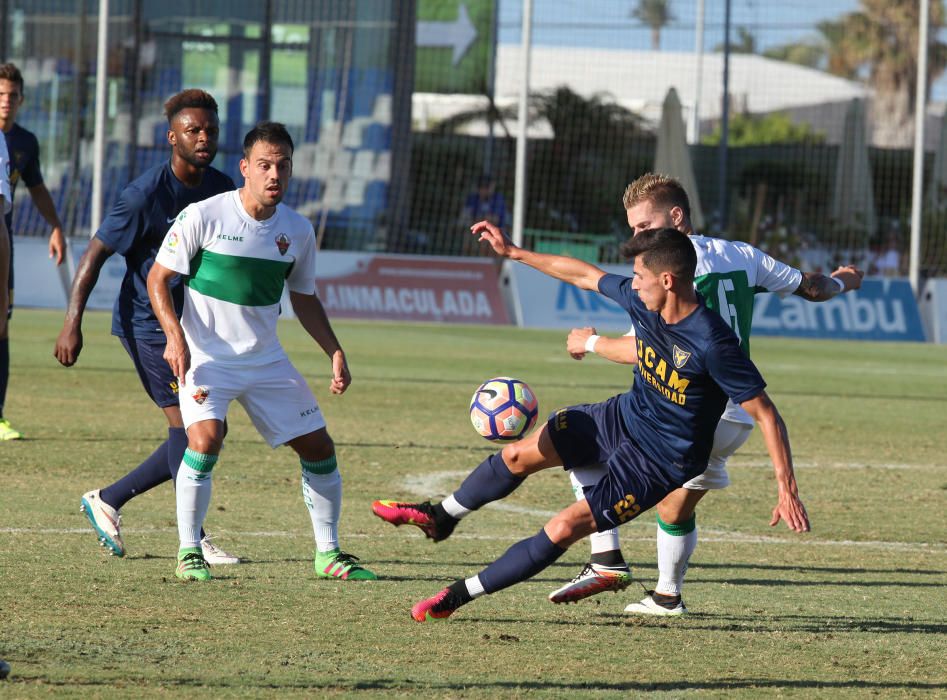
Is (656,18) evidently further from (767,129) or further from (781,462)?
(781,462)

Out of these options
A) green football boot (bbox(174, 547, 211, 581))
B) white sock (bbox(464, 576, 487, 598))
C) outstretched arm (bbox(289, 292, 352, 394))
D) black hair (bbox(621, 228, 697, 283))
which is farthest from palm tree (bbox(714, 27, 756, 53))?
white sock (bbox(464, 576, 487, 598))

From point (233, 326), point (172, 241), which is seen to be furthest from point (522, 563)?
point (172, 241)

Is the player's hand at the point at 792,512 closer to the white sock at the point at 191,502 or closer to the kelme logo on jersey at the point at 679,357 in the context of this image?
the kelme logo on jersey at the point at 679,357

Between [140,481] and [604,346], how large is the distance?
2.22 m

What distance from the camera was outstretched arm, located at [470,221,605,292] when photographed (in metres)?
6.14

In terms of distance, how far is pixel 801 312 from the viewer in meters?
23.3

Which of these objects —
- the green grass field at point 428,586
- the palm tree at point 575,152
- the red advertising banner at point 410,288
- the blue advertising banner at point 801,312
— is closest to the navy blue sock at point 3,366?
the green grass field at point 428,586

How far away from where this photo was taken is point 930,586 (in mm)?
6566

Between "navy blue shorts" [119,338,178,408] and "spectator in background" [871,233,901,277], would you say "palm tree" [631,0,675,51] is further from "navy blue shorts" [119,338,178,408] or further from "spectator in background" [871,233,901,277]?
"navy blue shorts" [119,338,178,408]

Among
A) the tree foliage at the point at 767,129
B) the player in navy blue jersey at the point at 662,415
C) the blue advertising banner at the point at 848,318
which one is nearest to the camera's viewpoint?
the player in navy blue jersey at the point at 662,415

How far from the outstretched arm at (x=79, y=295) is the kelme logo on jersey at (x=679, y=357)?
2.65m

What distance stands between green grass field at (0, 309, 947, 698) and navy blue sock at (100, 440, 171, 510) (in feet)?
0.69

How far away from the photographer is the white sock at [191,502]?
6152mm

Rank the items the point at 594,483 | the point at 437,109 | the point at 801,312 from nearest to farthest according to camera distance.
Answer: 1. the point at 594,483
2. the point at 801,312
3. the point at 437,109
